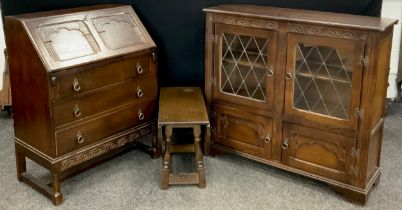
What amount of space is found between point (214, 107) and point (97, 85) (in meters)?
0.82

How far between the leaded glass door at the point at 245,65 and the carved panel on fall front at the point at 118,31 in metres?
0.51

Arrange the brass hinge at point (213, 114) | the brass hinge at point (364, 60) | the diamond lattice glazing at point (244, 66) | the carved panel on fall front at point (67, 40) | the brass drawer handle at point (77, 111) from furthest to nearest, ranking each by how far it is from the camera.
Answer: the brass hinge at point (213, 114)
the diamond lattice glazing at point (244, 66)
the brass drawer handle at point (77, 111)
the carved panel on fall front at point (67, 40)
the brass hinge at point (364, 60)

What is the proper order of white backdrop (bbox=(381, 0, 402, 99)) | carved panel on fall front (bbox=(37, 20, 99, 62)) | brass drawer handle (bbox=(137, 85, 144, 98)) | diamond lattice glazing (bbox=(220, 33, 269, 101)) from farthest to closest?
white backdrop (bbox=(381, 0, 402, 99)), brass drawer handle (bbox=(137, 85, 144, 98)), diamond lattice glazing (bbox=(220, 33, 269, 101)), carved panel on fall front (bbox=(37, 20, 99, 62))

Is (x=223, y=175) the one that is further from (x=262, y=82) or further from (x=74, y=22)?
(x=74, y=22)

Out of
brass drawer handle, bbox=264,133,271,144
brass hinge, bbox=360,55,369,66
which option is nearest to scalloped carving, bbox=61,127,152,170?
brass drawer handle, bbox=264,133,271,144

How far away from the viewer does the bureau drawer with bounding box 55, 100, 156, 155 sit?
113 inches

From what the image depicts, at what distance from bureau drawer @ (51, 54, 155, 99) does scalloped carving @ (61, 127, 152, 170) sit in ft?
1.21

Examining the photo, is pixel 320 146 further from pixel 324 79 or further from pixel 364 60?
pixel 364 60

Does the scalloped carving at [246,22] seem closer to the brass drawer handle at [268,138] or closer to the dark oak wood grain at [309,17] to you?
the dark oak wood grain at [309,17]

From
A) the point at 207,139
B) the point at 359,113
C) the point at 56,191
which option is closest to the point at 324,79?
the point at 359,113

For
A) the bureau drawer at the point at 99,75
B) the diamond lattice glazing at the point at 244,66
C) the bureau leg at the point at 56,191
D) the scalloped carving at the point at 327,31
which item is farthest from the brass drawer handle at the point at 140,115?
the scalloped carving at the point at 327,31

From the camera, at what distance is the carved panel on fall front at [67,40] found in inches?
109

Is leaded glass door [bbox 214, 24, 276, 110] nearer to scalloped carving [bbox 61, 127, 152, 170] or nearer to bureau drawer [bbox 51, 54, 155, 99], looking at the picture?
bureau drawer [bbox 51, 54, 155, 99]

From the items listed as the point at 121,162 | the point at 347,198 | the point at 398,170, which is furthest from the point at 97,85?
the point at 398,170
